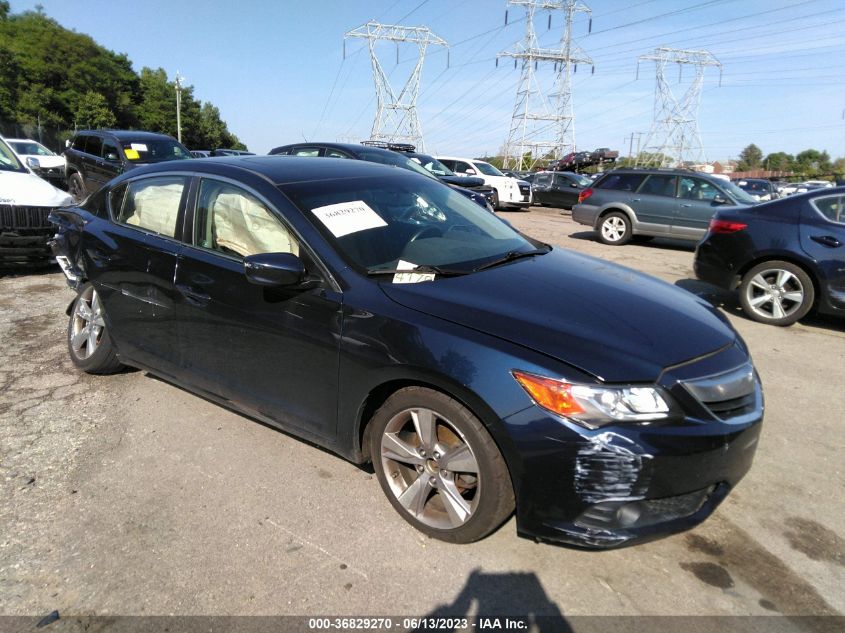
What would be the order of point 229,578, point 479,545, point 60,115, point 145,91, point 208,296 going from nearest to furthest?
1. point 229,578
2. point 479,545
3. point 208,296
4. point 60,115
5. point 145,91

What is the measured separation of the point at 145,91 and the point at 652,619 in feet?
260

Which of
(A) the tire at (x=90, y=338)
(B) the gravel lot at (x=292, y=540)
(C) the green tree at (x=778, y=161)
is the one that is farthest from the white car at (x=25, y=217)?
(C) the green tree at (x=778, y=161)

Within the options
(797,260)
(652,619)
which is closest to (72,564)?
(652,619)

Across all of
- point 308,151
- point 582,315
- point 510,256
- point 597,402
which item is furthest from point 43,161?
point 597,402

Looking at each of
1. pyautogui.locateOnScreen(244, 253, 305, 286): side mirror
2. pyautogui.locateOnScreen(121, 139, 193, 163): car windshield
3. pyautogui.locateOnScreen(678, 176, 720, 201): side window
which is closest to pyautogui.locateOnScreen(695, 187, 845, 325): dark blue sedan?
pyautogui.locateOnScreen(678, 176, 720, 201): side window

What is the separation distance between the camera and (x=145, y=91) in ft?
225

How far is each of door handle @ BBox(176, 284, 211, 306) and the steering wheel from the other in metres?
1.20

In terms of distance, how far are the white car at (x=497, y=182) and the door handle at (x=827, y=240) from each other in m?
13.5

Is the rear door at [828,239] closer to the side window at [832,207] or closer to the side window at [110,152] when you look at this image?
the side window at [832,207]

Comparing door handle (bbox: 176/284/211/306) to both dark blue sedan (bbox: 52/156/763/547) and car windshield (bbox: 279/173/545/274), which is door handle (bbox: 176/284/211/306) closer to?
dark blue sedan (bbox: 52/156/763/547)

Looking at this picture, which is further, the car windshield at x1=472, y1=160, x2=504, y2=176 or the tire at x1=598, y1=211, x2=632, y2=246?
the car windshield at x1=472, y1=160, x2=504, y2=176

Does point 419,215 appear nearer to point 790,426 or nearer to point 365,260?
point 365,260

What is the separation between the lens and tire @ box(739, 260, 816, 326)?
6.16 meters

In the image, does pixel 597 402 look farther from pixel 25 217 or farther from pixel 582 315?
pixel 25 217
